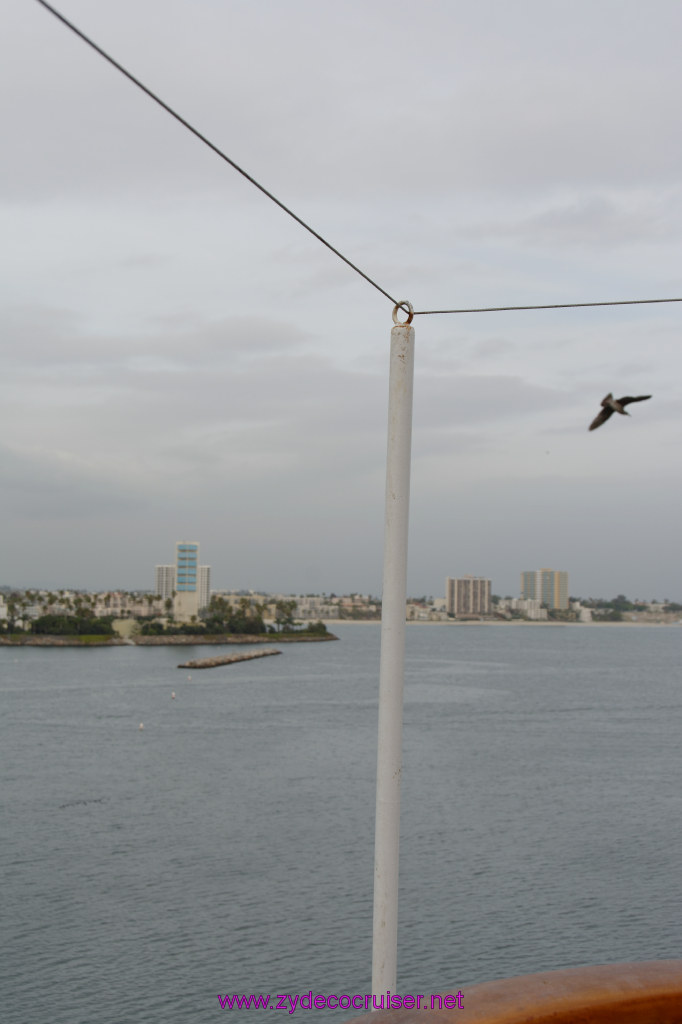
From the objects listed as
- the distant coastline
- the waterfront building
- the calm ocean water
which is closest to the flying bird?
the calm ocean water

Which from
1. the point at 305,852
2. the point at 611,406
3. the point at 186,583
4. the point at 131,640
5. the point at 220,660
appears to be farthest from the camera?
the point at 186,583

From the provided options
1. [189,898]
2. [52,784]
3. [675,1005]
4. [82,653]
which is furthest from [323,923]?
[82,653]

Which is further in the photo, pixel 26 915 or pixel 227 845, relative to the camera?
pixel 227 845

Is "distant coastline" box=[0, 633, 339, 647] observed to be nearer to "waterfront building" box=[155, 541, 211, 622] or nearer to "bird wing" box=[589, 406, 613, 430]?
"waterfront building" box=[155, 541, 211, 622]

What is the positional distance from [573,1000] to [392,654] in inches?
53.2

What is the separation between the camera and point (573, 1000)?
2.16 metres

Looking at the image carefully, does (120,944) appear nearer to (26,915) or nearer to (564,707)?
(26,915)

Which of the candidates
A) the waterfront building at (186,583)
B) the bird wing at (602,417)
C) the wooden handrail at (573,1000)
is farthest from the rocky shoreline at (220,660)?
the wooden handrail at (573,1000)

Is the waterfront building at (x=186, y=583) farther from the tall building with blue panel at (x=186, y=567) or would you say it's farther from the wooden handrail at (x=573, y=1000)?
the wooden handrail at (x=573, y=1000)

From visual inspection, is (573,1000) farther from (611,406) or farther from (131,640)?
(131,640)

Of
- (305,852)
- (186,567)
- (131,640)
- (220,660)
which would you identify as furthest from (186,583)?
(305,852)

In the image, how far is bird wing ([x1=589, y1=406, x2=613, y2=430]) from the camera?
309 cm

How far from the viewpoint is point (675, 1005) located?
2.21 metres

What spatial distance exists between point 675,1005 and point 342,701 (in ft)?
179
